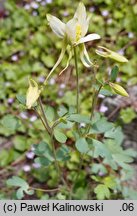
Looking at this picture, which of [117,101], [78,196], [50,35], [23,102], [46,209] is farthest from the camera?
[50,35]

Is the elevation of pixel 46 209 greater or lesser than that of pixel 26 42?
lesser

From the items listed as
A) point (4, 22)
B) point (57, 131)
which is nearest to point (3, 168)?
point (57, 131)

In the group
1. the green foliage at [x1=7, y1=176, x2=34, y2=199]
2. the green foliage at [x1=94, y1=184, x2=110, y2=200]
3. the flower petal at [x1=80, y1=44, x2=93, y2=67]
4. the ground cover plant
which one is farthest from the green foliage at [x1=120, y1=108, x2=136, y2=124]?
the flower petal at [x1=80, y1=44, x2=93, y2=67]

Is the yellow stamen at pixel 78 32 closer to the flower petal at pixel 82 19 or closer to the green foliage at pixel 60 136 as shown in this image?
the flower petal at pixel 82 19

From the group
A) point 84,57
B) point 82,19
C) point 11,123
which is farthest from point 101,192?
→ point 82,19

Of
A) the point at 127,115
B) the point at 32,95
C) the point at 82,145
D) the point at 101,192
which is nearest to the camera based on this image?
the point at 32,95

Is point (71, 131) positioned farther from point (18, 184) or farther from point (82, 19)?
point (82, 19)

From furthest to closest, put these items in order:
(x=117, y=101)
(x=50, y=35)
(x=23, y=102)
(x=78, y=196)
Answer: (x=50, y=35)
(x=117, y=101)
(x=78, y=196)
(x=23, y=102)

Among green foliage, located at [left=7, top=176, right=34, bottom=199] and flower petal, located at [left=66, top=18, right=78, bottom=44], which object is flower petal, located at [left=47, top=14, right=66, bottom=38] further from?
green foliage, located at [left=7, top=176, right=34, bottom=199]

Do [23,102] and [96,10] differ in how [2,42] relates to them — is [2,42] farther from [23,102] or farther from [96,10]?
[23,102]
